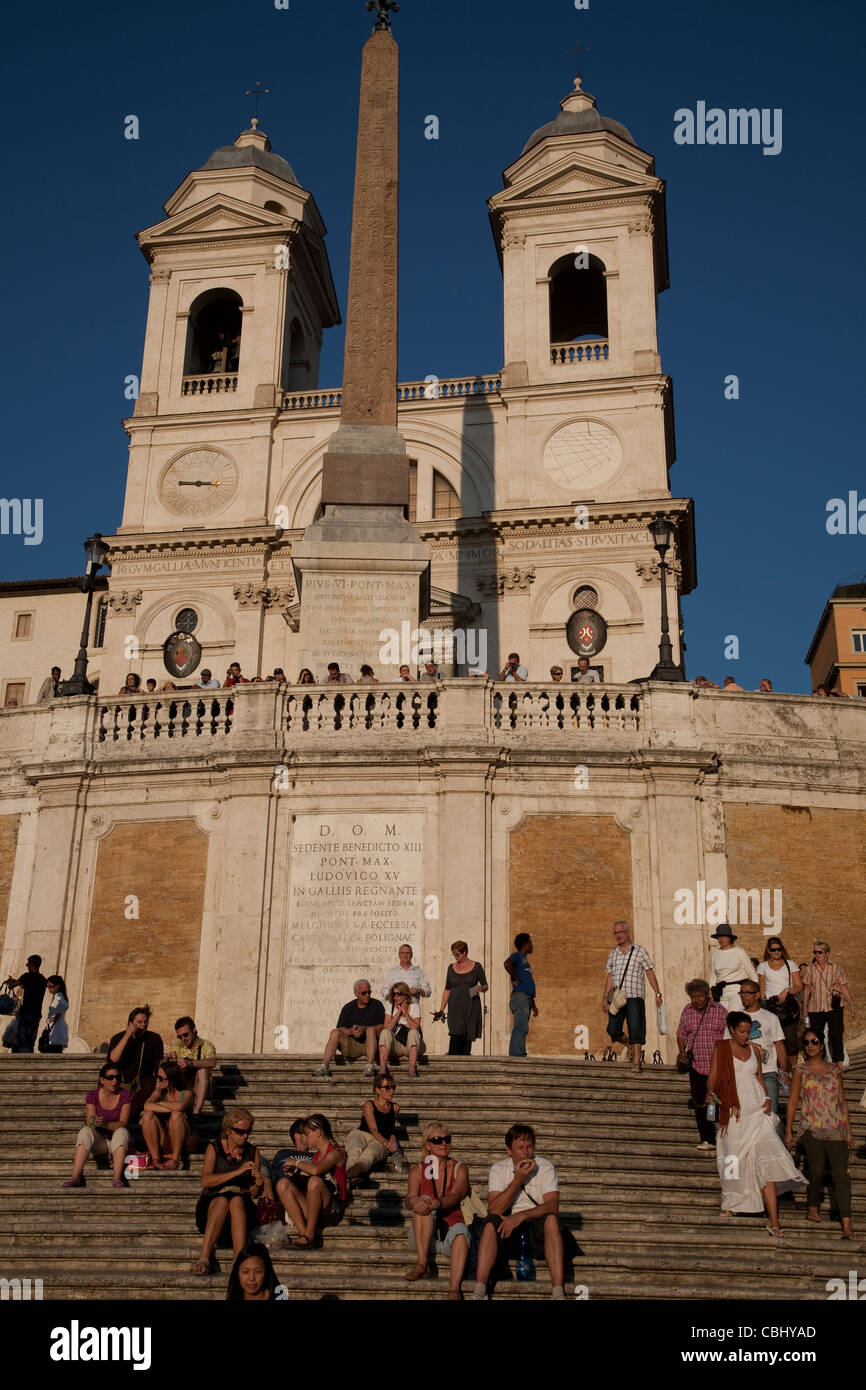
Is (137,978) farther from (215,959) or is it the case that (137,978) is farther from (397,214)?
(397,214)

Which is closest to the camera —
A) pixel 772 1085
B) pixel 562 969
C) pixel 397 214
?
pixel 772 1085

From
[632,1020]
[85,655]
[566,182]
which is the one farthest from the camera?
[566,182]

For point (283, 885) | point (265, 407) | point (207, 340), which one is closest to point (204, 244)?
point (207, 340)

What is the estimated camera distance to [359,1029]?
15461mm

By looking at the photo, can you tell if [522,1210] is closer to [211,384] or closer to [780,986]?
[780,986]

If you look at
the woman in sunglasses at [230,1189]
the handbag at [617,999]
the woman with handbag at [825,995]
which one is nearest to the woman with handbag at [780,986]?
the woman with handbag at [825,995]

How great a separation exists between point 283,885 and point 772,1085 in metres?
8.17

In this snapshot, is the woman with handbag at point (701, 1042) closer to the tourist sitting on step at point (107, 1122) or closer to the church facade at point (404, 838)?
the church facade at point (404, 838)

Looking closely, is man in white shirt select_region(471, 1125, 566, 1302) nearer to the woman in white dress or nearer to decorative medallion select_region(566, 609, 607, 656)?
the woman in white dress

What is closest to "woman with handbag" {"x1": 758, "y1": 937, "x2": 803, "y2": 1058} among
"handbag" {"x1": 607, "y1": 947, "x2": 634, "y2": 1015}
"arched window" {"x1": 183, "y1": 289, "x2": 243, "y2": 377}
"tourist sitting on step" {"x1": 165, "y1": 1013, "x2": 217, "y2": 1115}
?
→ "handbag" {"x1": 607, "y1": 947, "x2": 634, "y2": 1015}

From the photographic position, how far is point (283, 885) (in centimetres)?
2005

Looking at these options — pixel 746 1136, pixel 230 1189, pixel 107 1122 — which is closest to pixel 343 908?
pixel 107 1122

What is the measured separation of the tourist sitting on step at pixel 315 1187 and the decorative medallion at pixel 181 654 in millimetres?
29008

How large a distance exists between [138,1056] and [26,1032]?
4371 mm
